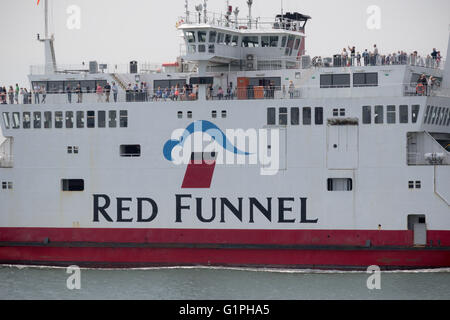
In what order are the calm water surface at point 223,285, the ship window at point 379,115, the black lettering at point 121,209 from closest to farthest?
the calm water surface at point 223,285 < the ship window at point 379,115 < the black lettering at point 121,209

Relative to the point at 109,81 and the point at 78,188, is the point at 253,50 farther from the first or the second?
the point at 78,188

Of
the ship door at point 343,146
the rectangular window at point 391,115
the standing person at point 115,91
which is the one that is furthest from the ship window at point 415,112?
the standing person at point 115,91

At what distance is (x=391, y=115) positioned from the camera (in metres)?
30.5

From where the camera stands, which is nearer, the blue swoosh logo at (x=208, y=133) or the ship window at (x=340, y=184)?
the ship window at (x=340, y=184)

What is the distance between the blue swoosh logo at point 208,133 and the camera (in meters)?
31.4

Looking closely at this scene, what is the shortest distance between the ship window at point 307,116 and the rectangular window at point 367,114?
1.64 meters

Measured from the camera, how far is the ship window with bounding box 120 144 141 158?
32.2 m

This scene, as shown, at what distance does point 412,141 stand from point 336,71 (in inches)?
131

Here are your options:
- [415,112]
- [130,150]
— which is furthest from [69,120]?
[415,112]

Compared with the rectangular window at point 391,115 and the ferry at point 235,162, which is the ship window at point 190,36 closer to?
the ferry at point 235,162

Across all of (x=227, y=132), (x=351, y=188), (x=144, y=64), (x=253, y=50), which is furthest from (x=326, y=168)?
(x=144, y=64)

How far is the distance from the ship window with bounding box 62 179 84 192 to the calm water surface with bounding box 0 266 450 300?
2731 millimetres

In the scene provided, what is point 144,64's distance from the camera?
3488cm
